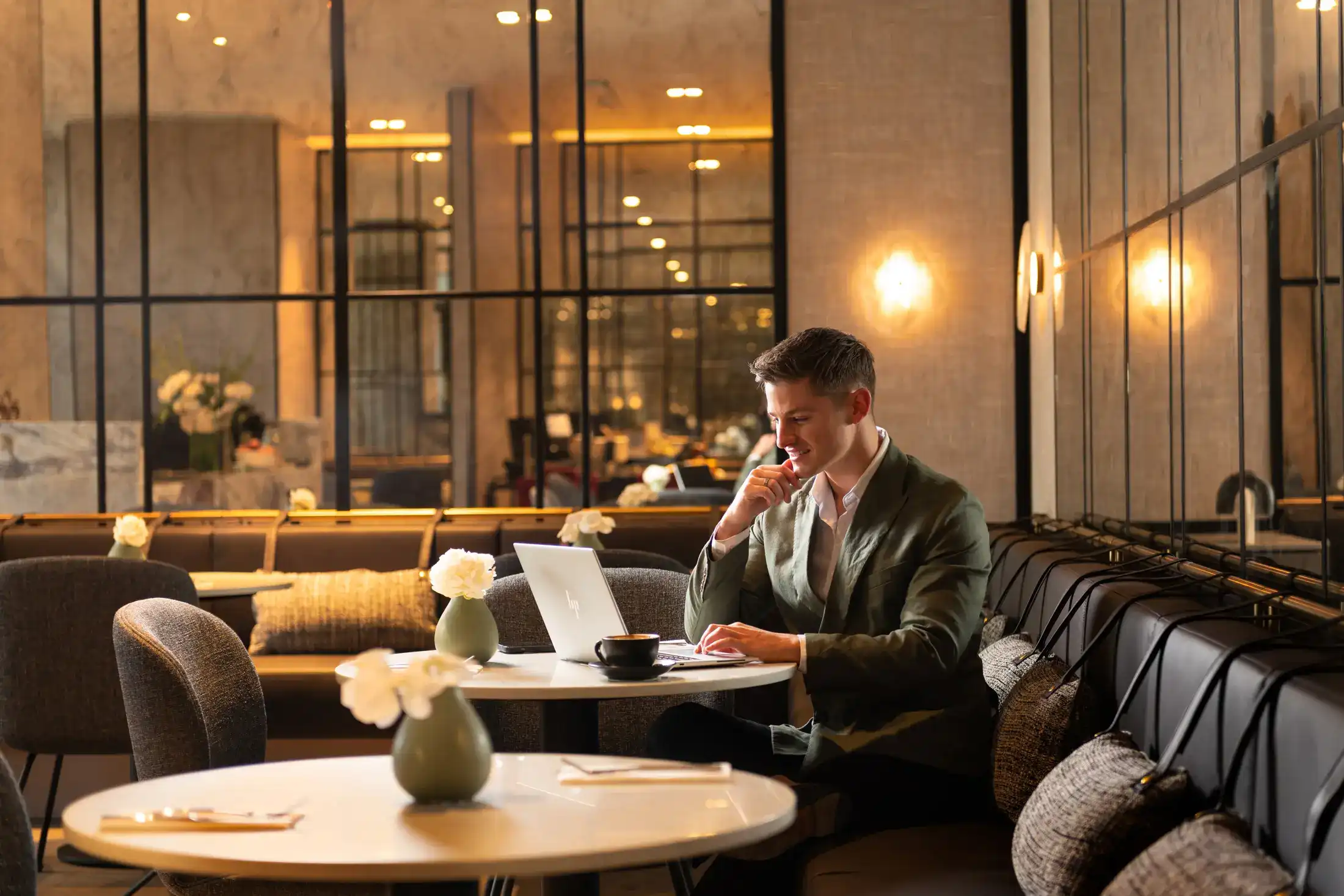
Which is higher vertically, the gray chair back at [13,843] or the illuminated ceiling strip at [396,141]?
the illuminated ceiling strip at [396,141]

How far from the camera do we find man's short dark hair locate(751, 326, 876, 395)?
2.75 meters

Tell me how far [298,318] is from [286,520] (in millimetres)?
927

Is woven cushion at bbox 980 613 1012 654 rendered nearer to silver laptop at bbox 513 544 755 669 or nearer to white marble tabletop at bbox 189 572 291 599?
silver laptop at bbox 513 544 755 669

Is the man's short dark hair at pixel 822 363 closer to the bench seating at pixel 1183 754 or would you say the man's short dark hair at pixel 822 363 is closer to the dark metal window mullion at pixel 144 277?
the bench seating at pixel 1183 754

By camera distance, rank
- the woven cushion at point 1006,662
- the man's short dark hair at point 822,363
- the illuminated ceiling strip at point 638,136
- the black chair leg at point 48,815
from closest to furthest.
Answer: the man's short dark hair at point 822,363
the woven cushion at point 1006,662
the black chair leg at point 48,815
the illuminated ceiling strip at point 638,136

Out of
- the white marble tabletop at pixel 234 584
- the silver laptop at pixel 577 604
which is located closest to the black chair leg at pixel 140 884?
the white marble tabletop at pixel 234 584

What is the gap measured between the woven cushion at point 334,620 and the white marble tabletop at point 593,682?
2605 mm

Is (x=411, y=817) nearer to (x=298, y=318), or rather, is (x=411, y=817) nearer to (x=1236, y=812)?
(x=1236, y=812)

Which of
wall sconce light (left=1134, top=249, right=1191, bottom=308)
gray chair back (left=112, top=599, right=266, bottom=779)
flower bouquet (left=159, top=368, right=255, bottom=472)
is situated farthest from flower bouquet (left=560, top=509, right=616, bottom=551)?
gray chair back (left=112, top=599, right=266, bottom=779)

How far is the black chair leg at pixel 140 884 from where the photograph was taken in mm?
3473

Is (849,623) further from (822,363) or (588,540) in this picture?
(588,540)

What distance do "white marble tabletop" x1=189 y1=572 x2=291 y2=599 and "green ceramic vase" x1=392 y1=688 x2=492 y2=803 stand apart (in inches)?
116

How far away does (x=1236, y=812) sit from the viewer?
74.1 inches

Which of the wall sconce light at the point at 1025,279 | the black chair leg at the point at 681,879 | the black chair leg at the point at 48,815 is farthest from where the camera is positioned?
the wall sconce light at the point at 1025,279
